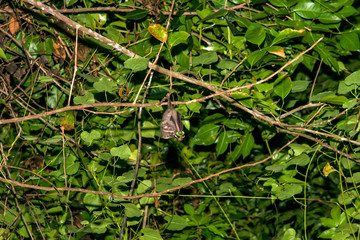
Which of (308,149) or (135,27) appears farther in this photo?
(135,27)

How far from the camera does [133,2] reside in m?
1.56

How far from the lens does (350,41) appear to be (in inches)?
58.6

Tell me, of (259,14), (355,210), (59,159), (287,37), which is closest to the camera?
(287,37)

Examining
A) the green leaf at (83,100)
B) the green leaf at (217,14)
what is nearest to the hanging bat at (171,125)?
the green leaf at (83,100)

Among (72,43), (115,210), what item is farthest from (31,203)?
Result: (72,43)

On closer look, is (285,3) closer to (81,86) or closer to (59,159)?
(81,86)

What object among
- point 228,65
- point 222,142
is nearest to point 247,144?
point 222,142

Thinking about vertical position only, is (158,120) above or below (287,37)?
below

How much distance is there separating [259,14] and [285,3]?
10 cm

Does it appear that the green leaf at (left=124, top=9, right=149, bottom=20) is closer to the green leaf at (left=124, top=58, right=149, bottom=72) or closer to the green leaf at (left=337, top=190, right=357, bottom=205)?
the green leaf at (left=124, top=58, right=149, bottom=72)

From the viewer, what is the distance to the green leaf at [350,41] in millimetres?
1479

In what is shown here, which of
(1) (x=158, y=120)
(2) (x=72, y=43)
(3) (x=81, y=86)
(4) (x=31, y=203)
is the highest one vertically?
(2) (x=72, y=43)

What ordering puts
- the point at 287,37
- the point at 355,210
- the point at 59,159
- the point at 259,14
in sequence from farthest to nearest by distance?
the point at 59,159, the point at 355,210, the point at 259,14, the point at 287,37

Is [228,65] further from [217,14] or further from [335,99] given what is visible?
[335,99]
